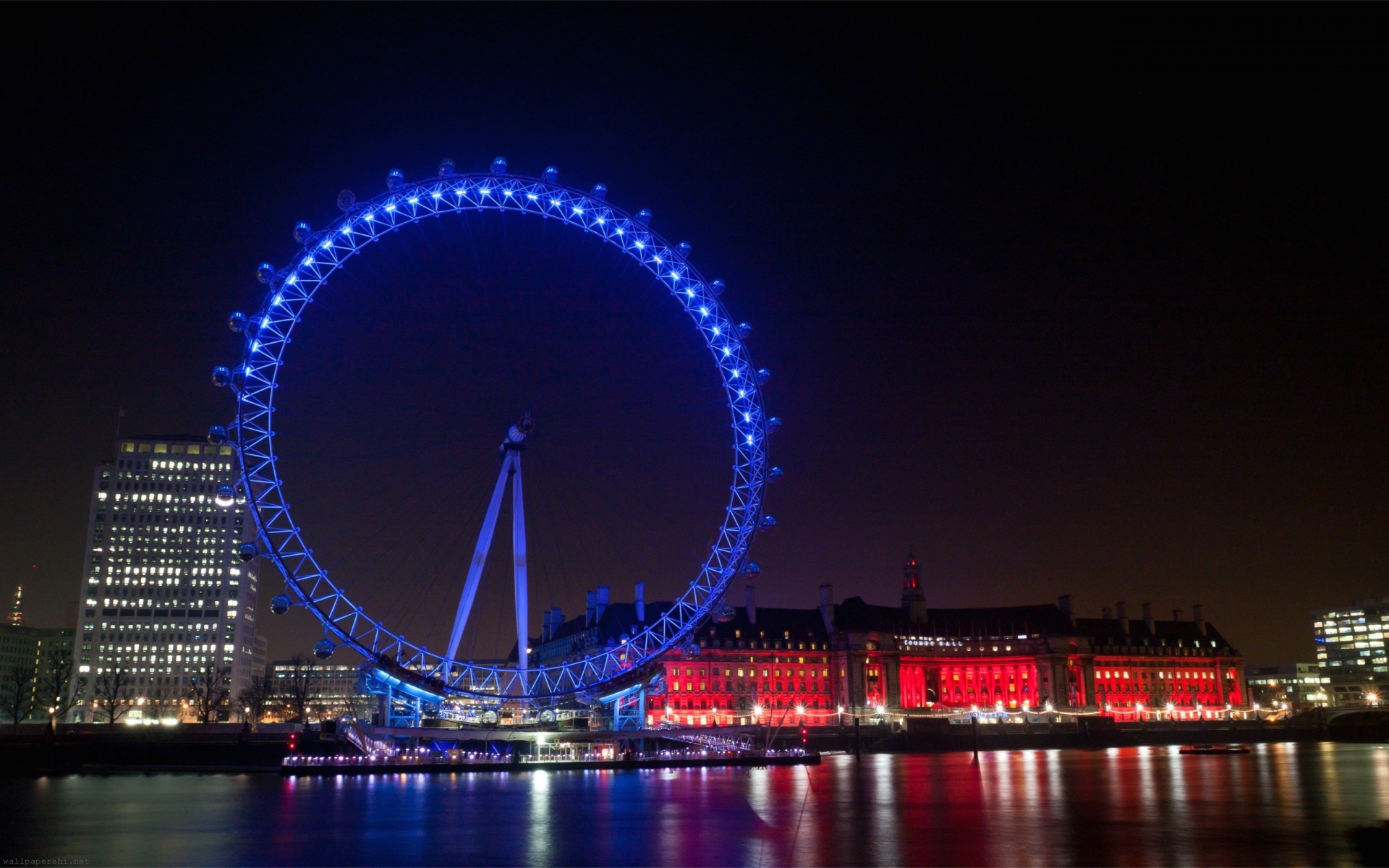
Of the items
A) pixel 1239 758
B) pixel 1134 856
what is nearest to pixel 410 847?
pixel 1134 856

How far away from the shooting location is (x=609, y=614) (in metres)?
130

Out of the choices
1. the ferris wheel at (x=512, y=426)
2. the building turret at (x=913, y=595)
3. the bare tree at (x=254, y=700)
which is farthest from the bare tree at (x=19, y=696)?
the building turret at (x=913, y=595)

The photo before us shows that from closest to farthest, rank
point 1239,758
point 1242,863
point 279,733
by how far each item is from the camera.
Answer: point 1242,863 < point 1239,758 < point 279,733

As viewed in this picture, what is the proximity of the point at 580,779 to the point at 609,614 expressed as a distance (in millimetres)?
73104

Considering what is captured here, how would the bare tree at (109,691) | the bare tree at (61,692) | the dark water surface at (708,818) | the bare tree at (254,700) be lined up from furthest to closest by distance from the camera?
the bare tree at (109,691) → the bare tree at (254,700) → the bare tree at (61,692) → the dark water surface at (708,818)

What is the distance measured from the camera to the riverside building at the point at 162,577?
469ft

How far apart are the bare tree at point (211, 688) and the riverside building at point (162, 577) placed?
358mm

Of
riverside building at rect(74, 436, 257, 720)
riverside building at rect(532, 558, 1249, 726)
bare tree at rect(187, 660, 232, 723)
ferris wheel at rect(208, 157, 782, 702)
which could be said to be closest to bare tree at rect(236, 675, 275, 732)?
bare tree at rect(187, 660, 232, 723)

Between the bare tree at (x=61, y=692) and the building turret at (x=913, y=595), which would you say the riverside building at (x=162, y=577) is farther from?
the building turret at (x=913, y=595)

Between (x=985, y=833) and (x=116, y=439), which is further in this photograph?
(x=116, y=439)

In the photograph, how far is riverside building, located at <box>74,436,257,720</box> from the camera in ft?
469

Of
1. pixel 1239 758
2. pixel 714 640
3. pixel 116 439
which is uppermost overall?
pixel 116 439

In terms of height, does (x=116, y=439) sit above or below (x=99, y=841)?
above

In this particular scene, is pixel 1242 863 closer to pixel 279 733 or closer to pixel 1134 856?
pixel 1134 856
